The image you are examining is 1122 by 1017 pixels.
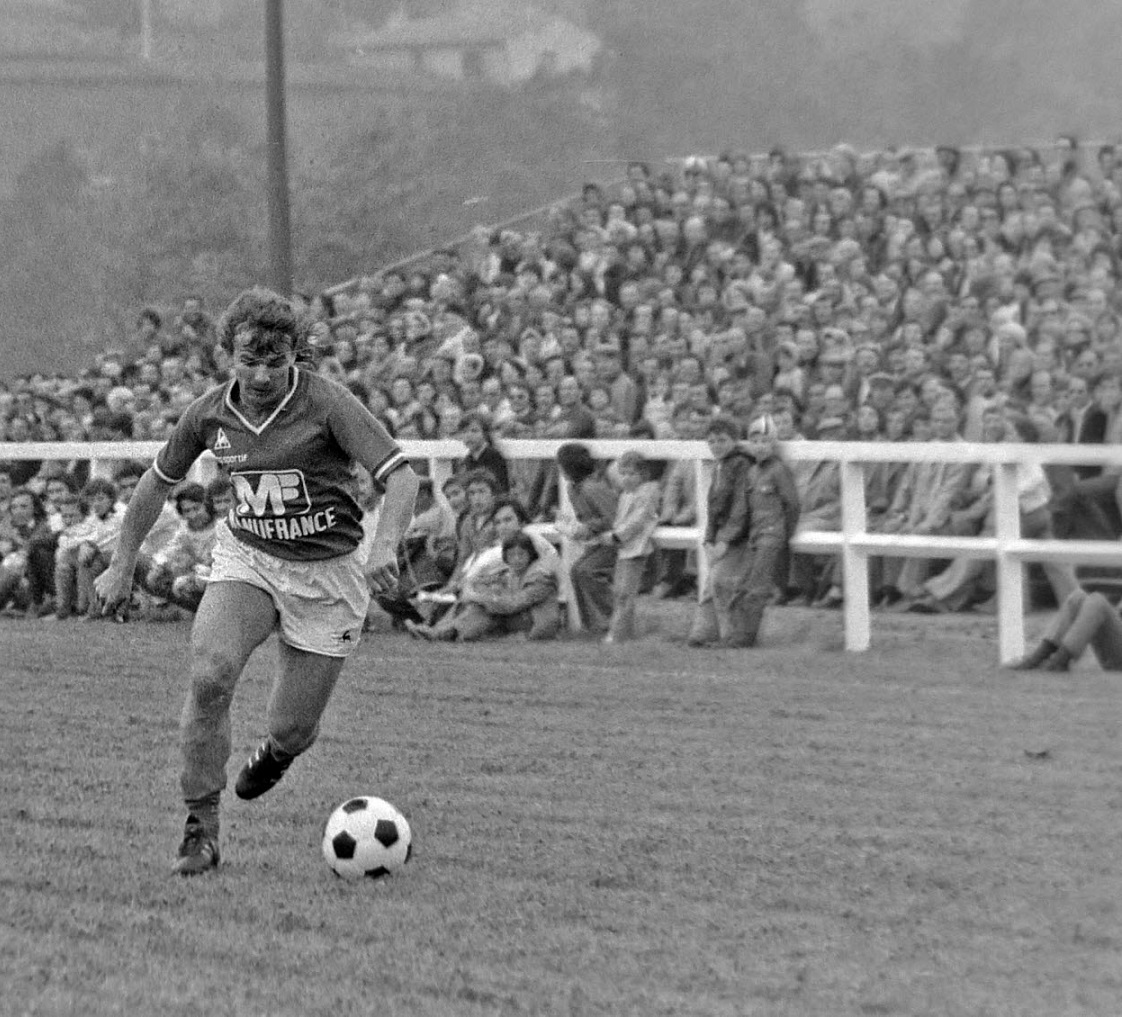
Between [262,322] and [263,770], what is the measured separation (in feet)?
4.94

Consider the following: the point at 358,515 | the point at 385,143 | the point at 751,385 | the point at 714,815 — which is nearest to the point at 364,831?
the point at 358,515

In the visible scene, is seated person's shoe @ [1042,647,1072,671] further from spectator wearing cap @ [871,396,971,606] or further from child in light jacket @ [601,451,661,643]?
child in light jacket @ [601,451,661,643]

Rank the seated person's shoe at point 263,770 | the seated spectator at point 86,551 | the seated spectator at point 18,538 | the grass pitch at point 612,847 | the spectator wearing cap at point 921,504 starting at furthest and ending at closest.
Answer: the seated spectator at point 18,538
the seated spectator at point 86,551
the spectator wearing cap at point 921,504
the seated person's shoe at point 263,770
the grass pitch at point 612,847

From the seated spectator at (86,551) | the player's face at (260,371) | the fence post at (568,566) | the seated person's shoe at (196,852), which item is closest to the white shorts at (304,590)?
the player's face at (260,371)

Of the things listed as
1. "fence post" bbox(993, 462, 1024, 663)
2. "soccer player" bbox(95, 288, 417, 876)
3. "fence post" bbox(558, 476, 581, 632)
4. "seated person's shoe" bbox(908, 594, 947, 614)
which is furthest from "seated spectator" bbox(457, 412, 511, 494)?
"soccer player" bbox(95, 288, 417, 876)

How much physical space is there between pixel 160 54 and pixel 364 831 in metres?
27.1

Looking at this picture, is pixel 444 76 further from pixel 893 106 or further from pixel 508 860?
pixel 508 860

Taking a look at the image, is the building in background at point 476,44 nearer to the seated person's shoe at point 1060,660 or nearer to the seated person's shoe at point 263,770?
the seated person's shoe at point 1060,660

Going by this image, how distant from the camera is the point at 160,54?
104ft

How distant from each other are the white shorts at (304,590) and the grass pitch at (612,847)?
675 millimetres

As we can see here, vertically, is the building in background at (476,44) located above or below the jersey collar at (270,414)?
above

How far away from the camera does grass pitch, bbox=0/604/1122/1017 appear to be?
4.88 metres

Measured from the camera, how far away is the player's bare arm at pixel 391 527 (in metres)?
6.12

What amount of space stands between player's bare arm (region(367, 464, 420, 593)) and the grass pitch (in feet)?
2.87
